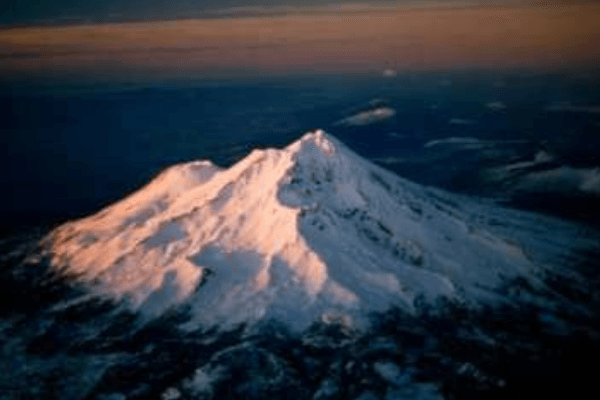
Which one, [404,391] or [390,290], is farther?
[390,290]

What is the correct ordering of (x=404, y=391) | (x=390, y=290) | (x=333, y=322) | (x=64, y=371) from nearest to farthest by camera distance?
1. (x=404, y=391)
2. (x=64, y=371)
3. (x=333, y=322)
4. (x=390, y=290)

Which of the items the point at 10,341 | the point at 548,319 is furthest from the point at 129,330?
the point at 548,319

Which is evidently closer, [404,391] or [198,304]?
[404,391]

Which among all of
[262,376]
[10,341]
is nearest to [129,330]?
[10,341]

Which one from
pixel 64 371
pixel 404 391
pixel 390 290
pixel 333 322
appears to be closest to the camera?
pixel 404 391

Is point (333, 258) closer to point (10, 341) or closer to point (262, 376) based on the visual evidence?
point (262, 376)

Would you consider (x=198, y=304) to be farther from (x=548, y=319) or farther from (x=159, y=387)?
(x=548, y=319)

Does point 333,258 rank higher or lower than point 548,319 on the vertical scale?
higher

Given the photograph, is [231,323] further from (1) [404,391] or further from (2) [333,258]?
(1) [404,391]

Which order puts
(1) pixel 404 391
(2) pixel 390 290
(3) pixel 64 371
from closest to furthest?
(1) pixel 404 391 → (3) pixel 64 371 → (2) pixel 390 290
